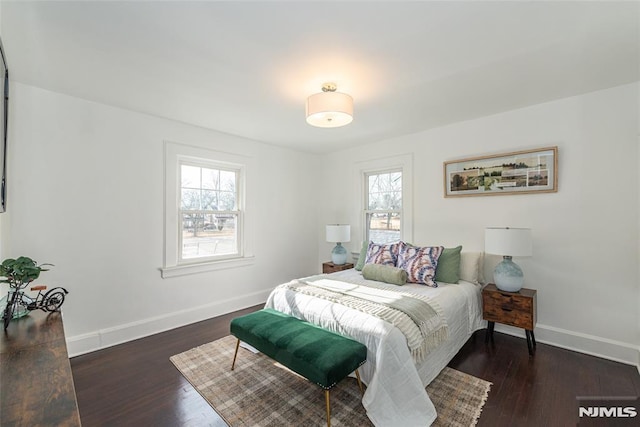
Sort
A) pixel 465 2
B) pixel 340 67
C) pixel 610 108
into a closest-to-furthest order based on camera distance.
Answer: pixel 465 2
pixel 340 67
pixel 610 108

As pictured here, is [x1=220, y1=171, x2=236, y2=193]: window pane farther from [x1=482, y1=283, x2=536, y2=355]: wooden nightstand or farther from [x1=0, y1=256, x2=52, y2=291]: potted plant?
[x1=482, y1=283, x2=536, y2=355]: wooden nightstand

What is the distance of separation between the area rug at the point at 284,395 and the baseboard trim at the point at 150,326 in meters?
0.73

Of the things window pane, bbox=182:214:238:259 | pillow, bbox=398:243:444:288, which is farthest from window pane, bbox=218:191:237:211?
pillow, bbox=398:243:444:288

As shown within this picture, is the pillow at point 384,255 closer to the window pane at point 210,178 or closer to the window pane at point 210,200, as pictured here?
the window pane at point 210,200

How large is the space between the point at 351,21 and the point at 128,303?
329cm

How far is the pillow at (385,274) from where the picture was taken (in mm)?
2883

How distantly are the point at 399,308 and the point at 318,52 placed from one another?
1.94 metres

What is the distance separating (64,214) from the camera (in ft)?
8.46

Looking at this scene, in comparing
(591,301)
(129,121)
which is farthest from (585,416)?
(129,121)

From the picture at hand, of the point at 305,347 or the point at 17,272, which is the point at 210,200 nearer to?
the point at 17,272

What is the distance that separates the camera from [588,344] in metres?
2.58

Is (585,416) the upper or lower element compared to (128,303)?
lower

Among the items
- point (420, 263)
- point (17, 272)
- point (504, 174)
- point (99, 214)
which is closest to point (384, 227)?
point (420, 263)

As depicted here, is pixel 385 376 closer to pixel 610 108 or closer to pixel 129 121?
pixel 610 108
